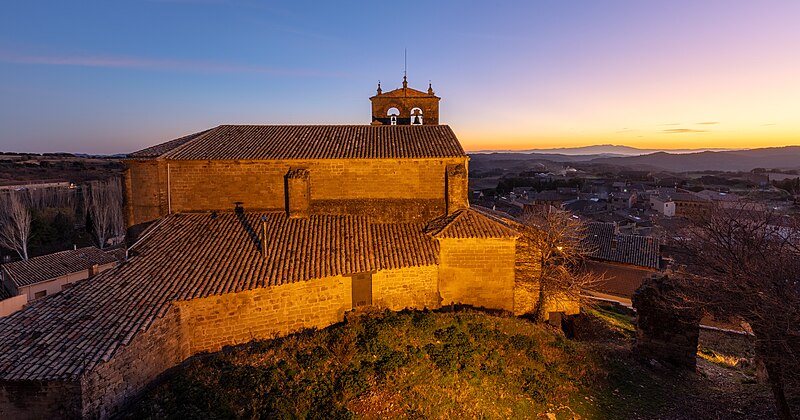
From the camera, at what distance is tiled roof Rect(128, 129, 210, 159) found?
1498 cm

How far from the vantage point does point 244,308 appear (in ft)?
36.0

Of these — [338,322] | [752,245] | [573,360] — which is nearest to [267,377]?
[338,322]

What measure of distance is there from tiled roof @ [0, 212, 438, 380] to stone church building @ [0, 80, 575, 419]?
0.14 ft

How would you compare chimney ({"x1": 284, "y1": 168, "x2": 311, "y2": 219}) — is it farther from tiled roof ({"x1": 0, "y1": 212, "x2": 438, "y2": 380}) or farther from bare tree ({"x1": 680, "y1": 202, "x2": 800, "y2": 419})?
bare tree ({"x1": 680, "y1": 202, "x2": 800, "y2": 419})

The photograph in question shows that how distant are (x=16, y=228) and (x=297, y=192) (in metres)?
32.6

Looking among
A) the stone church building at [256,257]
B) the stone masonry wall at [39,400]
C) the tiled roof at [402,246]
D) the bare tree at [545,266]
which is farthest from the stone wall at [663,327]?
the stone masonry wall at [39,400]

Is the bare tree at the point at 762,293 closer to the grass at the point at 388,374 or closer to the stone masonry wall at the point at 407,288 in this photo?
the grass at the point at 388,374

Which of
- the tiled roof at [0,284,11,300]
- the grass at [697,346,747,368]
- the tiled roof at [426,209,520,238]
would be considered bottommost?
the grass at [697,346,747,368]

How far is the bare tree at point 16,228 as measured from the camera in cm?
3133

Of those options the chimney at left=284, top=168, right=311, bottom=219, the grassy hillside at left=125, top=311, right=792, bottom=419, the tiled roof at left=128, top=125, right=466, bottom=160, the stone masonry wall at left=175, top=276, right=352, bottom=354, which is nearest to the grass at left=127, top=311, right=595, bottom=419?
the grassy hillside at left=125, top=311, right=792, bottom=419

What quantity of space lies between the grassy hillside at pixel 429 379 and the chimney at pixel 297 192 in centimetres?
482

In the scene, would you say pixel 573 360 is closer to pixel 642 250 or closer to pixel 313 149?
pixel 313 149

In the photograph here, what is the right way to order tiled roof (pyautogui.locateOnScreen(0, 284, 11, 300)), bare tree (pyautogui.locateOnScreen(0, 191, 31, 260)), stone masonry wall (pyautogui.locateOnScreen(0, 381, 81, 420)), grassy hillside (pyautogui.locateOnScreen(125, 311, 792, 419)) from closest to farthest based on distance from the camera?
stone masonry wall (pyautogui.locateOnScreen(0, 381, 81, 420)), grassy hillside (pyautogui.locateOnScreen(125, 311, 792, 419)), tiled roof (pyautogui.locateOnScreen(0, 284, 11, 300)), bare tree (pyautogui.locateOnScreen(0, 191, 31, 260))

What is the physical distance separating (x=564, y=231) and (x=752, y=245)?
639 cm
